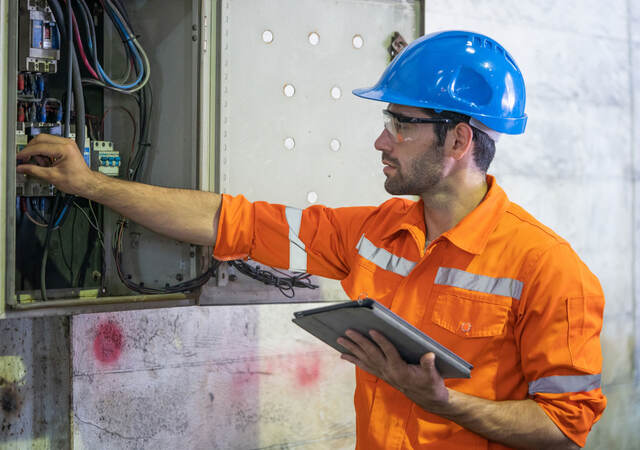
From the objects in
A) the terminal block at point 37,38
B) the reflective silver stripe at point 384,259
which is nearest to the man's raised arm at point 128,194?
the terminal block at point 37,38

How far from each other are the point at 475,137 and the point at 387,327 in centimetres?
55

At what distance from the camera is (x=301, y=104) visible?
1667mm

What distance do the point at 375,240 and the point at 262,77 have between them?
0.55 meters

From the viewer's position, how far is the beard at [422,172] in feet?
4.40

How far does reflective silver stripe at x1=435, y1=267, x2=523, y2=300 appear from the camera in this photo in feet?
3.84

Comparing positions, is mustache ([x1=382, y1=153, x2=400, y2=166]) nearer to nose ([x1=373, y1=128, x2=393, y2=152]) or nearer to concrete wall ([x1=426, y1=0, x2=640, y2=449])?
nose ([x1=373, y1=128, x2=393, y2=152])

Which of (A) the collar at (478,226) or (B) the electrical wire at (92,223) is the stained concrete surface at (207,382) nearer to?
(B) the electrical wire at (92,223)

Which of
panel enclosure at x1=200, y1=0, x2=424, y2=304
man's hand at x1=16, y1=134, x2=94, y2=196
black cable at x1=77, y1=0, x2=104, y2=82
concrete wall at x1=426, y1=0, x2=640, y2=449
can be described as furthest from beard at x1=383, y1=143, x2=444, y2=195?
concrete wall at x1=426, y1=0, x2=640, y2=449

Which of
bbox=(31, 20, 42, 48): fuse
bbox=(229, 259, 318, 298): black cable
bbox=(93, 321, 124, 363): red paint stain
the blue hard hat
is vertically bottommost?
bbox=(93, 321, 124, 363): red paint stain

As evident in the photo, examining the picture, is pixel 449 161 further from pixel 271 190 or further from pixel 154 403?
pixel 154 403

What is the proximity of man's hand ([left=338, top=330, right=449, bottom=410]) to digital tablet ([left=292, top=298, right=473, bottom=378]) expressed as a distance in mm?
13

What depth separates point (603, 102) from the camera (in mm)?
2992

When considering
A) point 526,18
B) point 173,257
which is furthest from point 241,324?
point 526,18

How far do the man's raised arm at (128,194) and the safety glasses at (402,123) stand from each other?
0.46 meters
